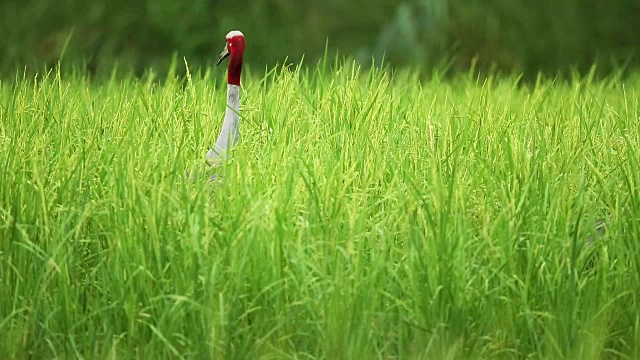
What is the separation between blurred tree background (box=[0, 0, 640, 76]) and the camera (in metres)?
6.59

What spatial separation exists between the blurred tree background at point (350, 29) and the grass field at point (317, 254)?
3130 millimetres

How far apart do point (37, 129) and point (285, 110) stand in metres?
0.94

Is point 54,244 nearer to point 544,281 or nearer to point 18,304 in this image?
point 18,304

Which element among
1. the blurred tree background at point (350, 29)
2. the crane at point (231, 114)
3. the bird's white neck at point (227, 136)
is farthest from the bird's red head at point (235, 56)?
the blurred tree background at point (350, 29)

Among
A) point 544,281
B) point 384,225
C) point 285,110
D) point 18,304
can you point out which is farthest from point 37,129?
point 544,281

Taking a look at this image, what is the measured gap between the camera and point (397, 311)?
2.83 m

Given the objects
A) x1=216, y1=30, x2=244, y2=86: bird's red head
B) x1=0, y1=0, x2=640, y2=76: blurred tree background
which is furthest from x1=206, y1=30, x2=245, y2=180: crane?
x1=0, y1=0, x2=640, y2=76: blurred tree background

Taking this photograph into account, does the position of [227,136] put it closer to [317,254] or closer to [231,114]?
[231,114]

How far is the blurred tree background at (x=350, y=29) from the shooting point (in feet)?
21.6

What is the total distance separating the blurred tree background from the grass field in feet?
10.3

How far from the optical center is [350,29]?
22.1 ft

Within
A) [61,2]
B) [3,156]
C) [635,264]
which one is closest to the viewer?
[635,264]

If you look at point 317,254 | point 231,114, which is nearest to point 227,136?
point 231,114

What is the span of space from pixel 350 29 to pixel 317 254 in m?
4.05
